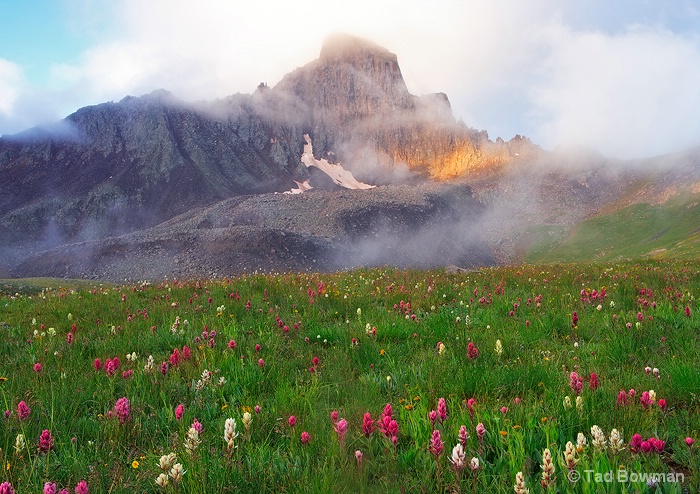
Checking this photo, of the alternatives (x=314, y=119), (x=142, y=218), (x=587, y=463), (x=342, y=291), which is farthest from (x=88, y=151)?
(x=587, y=463)

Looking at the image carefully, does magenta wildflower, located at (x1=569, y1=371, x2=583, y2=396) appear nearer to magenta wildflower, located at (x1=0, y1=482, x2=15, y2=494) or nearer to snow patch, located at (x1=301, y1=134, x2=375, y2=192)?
magenta wildflower, located at (x1=0, y1=482, x2=15, y2=494)

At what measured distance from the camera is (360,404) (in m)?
3.94

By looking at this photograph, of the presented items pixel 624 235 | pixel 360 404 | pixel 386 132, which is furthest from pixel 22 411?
pixel 386 132

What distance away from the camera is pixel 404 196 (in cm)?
9844

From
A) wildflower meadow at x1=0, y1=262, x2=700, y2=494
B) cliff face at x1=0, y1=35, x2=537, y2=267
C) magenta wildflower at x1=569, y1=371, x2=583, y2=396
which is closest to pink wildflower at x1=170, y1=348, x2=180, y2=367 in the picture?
wildflower meadow at x1=0, y1=262, x2=700, y2=494

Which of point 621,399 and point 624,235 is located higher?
point 621,399

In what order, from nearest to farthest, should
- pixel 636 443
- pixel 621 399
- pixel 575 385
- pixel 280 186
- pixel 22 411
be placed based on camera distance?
1. pixel 636 443
2. pixel 22 411
3. pixel 621 399
4. pixel 575 385
5. pixel 280 186

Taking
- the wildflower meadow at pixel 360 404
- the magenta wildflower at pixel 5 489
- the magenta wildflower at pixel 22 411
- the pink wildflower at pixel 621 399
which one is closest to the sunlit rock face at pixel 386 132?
the wildflower meadow at pixel 360 404

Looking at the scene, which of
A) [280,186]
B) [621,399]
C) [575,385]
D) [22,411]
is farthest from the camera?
[280,186]

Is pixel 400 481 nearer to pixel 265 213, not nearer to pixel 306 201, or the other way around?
pixel 265 213

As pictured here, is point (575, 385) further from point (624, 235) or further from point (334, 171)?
point (334, 171)

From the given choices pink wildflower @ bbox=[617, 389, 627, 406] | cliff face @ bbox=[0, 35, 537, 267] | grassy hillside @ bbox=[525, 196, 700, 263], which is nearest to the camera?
pink wildflower @ bbox=[617, 389, 627, 406]

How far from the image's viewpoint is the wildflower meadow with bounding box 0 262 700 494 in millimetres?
2641

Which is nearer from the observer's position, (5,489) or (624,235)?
(5,489)
